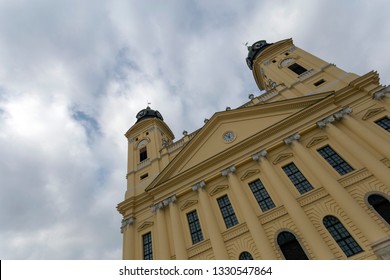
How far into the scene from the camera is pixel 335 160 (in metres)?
16.9

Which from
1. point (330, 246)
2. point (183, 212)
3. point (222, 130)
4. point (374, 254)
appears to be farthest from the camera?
point (222, 130)

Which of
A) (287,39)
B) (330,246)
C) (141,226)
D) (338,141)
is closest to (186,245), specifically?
(141,226)

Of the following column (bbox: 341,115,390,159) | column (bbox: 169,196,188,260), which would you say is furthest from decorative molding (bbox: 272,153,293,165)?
column (bbox: 169,196,188,260)

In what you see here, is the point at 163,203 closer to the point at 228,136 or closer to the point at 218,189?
the point at 218,189

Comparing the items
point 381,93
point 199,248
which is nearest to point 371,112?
point 381,93

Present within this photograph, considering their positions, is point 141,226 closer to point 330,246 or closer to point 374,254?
point 330,246

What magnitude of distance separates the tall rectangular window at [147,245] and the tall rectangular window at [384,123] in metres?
16.7

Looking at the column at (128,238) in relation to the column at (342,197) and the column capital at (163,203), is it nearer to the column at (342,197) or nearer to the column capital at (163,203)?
the column capital at (163,203)

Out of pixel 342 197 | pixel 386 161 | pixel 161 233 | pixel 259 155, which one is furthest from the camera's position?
pixel 259 155

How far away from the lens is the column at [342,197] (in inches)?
→ 498

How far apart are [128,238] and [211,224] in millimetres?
6761

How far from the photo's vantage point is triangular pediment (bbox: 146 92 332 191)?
803 inches

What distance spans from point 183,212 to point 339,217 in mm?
10108

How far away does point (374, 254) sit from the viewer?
12.2 m
